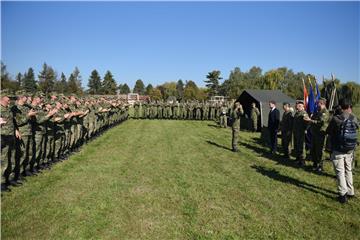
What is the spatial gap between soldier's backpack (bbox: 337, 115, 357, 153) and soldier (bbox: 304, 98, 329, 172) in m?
2.06

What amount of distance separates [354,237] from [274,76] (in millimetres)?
72427

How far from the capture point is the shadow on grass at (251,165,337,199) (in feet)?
23.4

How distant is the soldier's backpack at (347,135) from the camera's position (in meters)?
6.48

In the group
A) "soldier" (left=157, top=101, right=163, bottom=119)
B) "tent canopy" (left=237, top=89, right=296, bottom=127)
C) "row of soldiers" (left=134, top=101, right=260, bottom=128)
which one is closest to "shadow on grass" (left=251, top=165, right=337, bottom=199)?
"tent canopy" (left=237, top=89, right=296, bottom=127)

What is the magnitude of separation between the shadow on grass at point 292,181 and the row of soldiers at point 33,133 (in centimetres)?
595

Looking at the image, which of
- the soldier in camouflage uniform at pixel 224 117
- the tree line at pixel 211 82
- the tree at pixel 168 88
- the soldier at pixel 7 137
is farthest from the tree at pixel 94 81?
the soldier at pixel 7 137

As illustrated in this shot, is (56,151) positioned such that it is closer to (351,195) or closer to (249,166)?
(249,166)

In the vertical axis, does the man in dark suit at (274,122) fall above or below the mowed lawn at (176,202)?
above

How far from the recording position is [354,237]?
504 cm

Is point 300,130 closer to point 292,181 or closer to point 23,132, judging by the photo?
point 292,181

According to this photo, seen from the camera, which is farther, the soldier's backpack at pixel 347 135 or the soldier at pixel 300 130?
the soldier at pixel 300 130

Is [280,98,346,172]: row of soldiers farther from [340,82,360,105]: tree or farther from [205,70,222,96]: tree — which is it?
[205,70,222,96]: tree

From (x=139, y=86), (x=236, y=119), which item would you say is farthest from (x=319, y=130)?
(x=139, y=86)

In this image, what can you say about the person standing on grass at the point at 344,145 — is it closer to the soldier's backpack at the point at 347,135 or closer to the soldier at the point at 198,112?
the soldier's backpack at the point at 347,135
